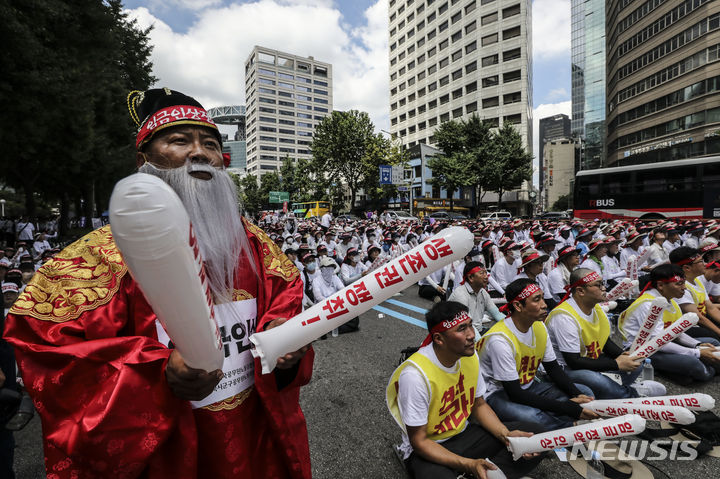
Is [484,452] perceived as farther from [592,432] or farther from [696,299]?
[696,299]

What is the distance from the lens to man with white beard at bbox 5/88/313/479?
3.51ft

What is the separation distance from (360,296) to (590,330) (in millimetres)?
3800

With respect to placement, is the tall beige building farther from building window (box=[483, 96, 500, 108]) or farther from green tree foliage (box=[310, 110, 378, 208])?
green tree foliage (box=[310, 110, 378, 208])

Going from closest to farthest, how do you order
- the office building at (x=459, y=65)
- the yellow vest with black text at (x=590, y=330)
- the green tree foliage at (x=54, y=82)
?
1. the yellow vest with black text at (x=590, y=330)
2. the green tree foliage at (x=54, y=82)
3. the office building at (x=459, y=65)

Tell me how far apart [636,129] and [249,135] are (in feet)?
282

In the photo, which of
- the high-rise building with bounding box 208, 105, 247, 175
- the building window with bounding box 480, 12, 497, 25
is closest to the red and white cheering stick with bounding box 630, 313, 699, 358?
the building window with bounding box 480, 12, 497, 25

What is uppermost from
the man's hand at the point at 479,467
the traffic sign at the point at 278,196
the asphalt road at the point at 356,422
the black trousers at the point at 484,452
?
the traffic sign at the point at 278,196

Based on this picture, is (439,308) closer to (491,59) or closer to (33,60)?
(33,60)

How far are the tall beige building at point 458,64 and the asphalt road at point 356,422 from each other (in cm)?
3745

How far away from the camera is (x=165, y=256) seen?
73cm

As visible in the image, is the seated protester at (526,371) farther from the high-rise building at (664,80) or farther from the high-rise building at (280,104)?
the high-rise building at (280,104)

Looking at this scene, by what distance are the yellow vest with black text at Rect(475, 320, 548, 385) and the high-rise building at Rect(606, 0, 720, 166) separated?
40.7m

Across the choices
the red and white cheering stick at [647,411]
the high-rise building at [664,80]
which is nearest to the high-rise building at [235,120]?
the high-rise building at [664,80]

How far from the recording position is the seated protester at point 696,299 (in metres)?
4.87
